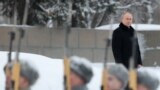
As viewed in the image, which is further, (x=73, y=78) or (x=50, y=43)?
(x=50, y=43)

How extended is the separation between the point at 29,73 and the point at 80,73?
389mm

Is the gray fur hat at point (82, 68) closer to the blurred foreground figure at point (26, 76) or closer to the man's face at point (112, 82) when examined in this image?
the man's face at point (112, 82)

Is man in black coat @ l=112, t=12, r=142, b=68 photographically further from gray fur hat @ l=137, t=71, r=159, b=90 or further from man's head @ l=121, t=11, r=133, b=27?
gray fur hat @ l=137, t=71, r=159, b=90

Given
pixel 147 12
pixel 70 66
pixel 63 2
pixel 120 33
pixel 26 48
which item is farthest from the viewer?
pixel 147 12

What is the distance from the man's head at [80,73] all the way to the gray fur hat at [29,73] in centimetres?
29

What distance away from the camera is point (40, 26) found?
1217cm

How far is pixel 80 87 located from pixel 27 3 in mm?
8291

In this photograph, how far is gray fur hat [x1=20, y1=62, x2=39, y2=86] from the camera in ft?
14.2

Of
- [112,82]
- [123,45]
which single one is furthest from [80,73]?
[123,45]

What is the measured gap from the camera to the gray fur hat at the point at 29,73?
14.2ft

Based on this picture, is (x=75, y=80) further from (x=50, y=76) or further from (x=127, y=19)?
(x=50, y=76)

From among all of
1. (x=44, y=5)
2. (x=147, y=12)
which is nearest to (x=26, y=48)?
(x=44, y=5)

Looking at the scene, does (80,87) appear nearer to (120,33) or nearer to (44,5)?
(120,33)

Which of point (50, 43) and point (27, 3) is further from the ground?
point (27, 3)
